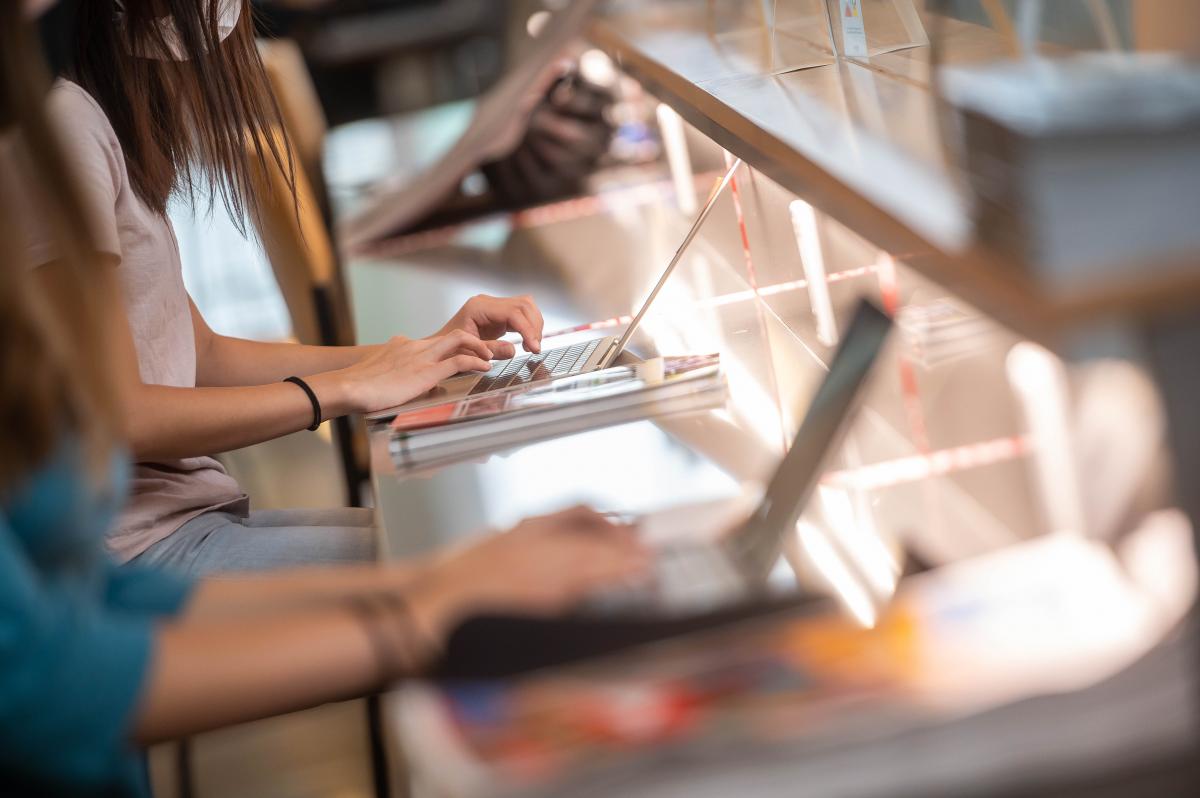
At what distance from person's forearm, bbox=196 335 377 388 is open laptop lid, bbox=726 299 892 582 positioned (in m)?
0.77

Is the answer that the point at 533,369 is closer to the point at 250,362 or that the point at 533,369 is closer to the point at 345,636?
the point at 250,362

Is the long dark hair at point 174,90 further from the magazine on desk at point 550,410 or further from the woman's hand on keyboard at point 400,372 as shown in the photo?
the magazine on desk at point 550,410

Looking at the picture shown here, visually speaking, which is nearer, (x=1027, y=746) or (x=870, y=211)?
(x=1027, y=746)

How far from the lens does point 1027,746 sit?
652mm

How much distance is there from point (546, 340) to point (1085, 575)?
95 centimetres

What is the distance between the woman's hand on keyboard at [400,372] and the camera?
136 centimetres

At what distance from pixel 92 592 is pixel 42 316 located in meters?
0.17

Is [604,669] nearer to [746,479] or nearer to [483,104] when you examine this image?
[746,479]

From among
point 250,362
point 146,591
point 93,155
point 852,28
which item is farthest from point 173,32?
point 852,28

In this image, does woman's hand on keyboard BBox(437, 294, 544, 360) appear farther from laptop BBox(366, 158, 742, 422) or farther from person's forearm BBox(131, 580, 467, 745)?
person's forearm BBox(131, 580, 467, 745)

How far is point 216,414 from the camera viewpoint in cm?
129

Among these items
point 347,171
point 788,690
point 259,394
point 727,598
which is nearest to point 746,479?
point 727,598

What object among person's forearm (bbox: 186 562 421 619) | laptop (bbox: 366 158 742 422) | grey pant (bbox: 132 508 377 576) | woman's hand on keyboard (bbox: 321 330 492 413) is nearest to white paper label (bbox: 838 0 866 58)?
laptop (bbox: 366 158 742 422)

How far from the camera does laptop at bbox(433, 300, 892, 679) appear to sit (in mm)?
709
